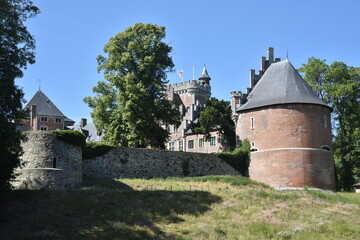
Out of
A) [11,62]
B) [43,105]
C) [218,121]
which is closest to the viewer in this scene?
[11,62]

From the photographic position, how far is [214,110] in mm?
46062

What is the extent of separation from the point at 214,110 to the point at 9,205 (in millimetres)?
26056

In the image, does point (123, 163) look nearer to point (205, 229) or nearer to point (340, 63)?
point (205, 229)

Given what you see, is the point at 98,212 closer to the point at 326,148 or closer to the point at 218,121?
the point at 326,148

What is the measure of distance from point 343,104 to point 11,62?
3330 cm

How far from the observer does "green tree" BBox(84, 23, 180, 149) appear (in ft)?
132

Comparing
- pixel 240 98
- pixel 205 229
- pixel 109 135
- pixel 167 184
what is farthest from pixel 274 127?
pixel 205 229

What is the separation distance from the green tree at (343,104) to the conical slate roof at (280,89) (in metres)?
6.02

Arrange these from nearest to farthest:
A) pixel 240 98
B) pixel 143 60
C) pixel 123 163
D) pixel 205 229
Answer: pixel 205 229, pixel 123 163, pixel 143 60, pixel 240 98

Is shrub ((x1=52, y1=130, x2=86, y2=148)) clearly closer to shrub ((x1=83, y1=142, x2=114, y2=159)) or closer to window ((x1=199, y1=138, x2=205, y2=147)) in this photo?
shrub ((x1=83, y1=142, x2=114, y2=159))

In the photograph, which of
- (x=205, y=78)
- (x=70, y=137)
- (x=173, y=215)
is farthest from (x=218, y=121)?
(x=205, y=78)

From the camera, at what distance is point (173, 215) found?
79.4ft

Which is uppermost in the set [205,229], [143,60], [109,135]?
[143,60]

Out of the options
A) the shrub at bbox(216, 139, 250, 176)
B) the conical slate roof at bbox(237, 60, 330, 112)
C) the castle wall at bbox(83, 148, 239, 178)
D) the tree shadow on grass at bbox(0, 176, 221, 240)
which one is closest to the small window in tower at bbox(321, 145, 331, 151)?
the conical slate roof at bbox(237, 60, 330, 112)
